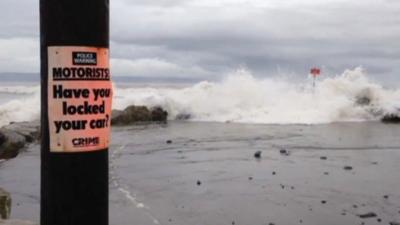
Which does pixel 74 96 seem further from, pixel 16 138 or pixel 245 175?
pixel 16 138

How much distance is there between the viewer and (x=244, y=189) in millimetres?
11164

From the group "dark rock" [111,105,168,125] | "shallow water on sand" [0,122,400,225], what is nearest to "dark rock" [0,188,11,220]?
"shallow water on sand" [0,122,400,225]

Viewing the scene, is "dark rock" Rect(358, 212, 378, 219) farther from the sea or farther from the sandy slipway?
the sandy slipway

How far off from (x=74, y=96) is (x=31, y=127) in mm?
20025

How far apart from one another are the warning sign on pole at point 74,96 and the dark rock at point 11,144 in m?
14.7

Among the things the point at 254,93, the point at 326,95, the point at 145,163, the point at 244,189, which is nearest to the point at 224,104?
the point at 254,93

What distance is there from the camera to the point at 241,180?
12.0 metres

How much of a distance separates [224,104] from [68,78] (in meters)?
31.4

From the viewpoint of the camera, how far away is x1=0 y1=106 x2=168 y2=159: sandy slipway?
17094 mm

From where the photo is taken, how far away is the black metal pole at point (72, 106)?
2.50 meters

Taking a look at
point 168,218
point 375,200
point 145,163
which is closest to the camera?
point 168,218

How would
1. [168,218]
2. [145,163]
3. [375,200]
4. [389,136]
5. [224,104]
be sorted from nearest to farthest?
[168,218] → [375,200] → [145,163] → [389,136] → [224,104]

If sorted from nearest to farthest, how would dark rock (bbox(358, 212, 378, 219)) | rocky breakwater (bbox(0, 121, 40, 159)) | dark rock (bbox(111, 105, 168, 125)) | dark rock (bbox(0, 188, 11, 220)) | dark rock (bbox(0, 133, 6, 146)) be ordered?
dark rock (bbox(0, 188, 11, 220)) → dark rock (bbox(358, 212, 378, 219)) → rocky breakwater (bbox(0, 121, 40, 159)) → dark rock (bbox(0, 133, 6, 146)) → dark rock (bbox(111, 105, 168, 125))

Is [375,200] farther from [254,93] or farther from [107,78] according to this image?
[254,93]
